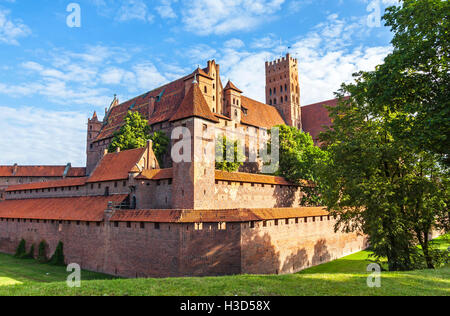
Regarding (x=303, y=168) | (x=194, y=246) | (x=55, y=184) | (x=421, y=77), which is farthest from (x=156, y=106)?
(x=421, y=77)

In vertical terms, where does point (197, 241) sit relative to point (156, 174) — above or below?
below

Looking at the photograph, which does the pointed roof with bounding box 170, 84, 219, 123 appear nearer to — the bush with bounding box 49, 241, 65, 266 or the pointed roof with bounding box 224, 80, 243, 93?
the bush with bounding box 49, 241, 65, 266

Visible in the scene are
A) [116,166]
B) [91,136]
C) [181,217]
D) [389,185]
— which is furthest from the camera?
[91,136]

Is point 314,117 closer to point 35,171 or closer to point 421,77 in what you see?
point 421,77

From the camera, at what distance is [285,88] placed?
69.2m

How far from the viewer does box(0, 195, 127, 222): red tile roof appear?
27797 millimetres

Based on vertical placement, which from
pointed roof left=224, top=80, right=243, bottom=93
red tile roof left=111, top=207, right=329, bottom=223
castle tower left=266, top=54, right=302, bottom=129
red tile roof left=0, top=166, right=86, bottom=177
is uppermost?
castle tower left=266, top=54, right=302, bottom=129

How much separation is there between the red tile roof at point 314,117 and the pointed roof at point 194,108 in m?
44.2

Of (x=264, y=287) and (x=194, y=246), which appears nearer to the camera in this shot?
(x=264, y=287)

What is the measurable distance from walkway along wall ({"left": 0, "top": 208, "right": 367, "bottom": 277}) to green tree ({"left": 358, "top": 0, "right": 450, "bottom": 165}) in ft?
39.6

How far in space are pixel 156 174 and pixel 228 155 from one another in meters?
11.3

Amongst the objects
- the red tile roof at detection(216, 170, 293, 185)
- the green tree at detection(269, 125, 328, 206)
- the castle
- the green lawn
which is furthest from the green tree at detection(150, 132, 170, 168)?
the green lawn

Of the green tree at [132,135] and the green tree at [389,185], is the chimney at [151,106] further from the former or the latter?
the green tree at [389,185]
